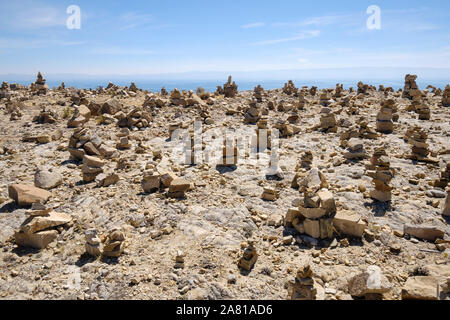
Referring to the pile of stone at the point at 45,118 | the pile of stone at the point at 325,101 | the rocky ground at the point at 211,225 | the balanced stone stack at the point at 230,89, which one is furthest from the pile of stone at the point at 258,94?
the pile of stone at the point at 45,118

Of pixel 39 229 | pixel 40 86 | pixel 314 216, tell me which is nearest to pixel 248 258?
pixel 314 216

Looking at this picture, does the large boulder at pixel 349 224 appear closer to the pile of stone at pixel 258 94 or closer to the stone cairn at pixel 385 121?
the stone cairn at pixel 385 121

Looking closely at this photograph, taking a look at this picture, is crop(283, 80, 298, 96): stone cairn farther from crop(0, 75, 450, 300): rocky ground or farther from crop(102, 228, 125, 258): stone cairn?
crop(102, 228, 125, 258): stone cairn

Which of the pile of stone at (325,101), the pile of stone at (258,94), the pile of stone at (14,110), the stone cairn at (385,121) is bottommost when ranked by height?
the stone cairn at (385,121)

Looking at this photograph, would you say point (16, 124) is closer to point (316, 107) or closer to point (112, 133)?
point (112, 133)

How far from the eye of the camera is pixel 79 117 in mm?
18656

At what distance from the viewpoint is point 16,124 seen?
736 inches

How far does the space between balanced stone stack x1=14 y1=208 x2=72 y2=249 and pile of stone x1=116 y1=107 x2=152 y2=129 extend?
34.4 feet

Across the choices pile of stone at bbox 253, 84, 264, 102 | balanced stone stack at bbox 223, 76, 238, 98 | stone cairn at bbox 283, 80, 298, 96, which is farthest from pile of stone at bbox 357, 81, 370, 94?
balanced stone stack at bbox 223, 76, 238, 98

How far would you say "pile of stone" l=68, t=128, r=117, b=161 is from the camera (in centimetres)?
1361

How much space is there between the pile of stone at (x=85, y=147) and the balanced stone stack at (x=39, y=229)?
5537 mm

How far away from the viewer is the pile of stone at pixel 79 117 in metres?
18.2

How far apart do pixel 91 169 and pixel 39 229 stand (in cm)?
398
